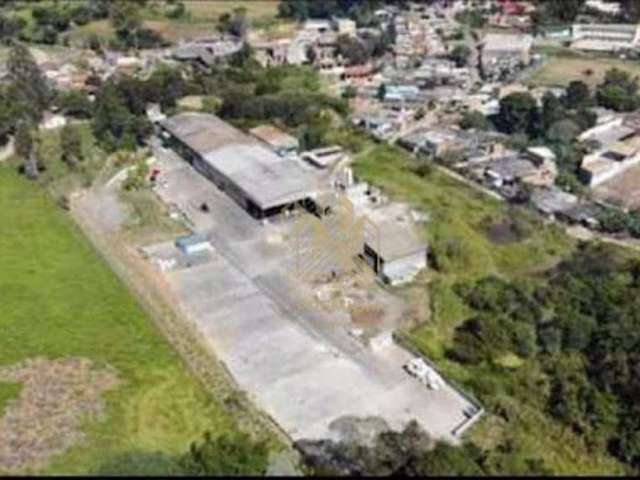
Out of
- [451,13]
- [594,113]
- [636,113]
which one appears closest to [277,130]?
[594,113]

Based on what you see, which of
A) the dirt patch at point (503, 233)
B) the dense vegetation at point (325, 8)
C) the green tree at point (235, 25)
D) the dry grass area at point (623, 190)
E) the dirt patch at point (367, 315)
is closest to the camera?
the dirt patch at point (367, 315)

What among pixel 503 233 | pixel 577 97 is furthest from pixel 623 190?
pixel 577 97

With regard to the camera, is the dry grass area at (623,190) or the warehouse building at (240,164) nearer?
the warehouse building at (240,164)

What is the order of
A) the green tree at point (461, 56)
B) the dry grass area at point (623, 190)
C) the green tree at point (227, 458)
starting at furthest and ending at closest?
the green tree at point (461, 56)
the dry grass area at point (623, 190)
the green tree at point (227, 458)

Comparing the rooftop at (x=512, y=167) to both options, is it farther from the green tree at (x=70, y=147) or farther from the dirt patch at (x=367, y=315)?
the green tree at (x=70, y=147)

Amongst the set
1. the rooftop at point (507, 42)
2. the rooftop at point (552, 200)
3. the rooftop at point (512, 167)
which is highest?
the rooftop at point (512, 167)

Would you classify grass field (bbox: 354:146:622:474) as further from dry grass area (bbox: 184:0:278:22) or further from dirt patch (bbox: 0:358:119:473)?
dry grass area (bbox: 184:0:278:22)

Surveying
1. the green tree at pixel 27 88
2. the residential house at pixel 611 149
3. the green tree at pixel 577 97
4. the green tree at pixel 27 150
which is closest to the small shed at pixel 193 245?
the green tree at pixel 27 150

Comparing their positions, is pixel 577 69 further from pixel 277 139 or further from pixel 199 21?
pixel 199 21
